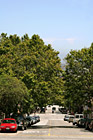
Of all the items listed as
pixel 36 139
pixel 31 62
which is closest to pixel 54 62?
pixel 31 62

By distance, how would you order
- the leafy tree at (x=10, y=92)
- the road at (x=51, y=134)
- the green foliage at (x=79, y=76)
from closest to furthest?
the road at (x=51, y=134)
the leafy tree at (x=10, y=92)
the green foliage at (x=79, y=76)

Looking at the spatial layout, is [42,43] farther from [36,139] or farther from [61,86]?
[36,139]

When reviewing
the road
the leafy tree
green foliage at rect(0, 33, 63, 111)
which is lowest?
the road

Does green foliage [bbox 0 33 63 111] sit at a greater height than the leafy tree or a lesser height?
greater

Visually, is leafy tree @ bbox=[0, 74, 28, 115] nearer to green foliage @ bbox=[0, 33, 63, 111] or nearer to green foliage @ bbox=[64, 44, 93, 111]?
green foliage @ bbox=[0, 33, 63, 111]

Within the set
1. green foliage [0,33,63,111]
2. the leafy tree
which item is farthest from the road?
green foliage [0,33,63,111]

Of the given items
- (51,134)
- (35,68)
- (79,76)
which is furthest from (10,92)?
(79,76)

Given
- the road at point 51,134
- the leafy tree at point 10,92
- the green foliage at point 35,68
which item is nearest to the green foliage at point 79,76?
the green foliage at point 35,68

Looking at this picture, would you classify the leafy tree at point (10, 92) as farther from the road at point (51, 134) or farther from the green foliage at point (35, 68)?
the road at point (51, 134)

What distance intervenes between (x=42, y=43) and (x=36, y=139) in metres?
27.1

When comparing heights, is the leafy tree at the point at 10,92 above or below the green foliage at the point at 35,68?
below

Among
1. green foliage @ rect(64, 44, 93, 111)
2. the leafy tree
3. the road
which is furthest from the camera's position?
green foliage @ rect(64, 44, 93, 111)

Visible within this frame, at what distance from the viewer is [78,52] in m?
42.7

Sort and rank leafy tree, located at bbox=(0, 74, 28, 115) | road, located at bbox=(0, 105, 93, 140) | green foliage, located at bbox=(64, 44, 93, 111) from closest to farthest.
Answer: road, located at bbox=(0, 105, 93, 140) → leafy tree, located at bbox=(0, 74, 28, 115) → green foliage, located at bbox=(64, 44, 93, 111)
